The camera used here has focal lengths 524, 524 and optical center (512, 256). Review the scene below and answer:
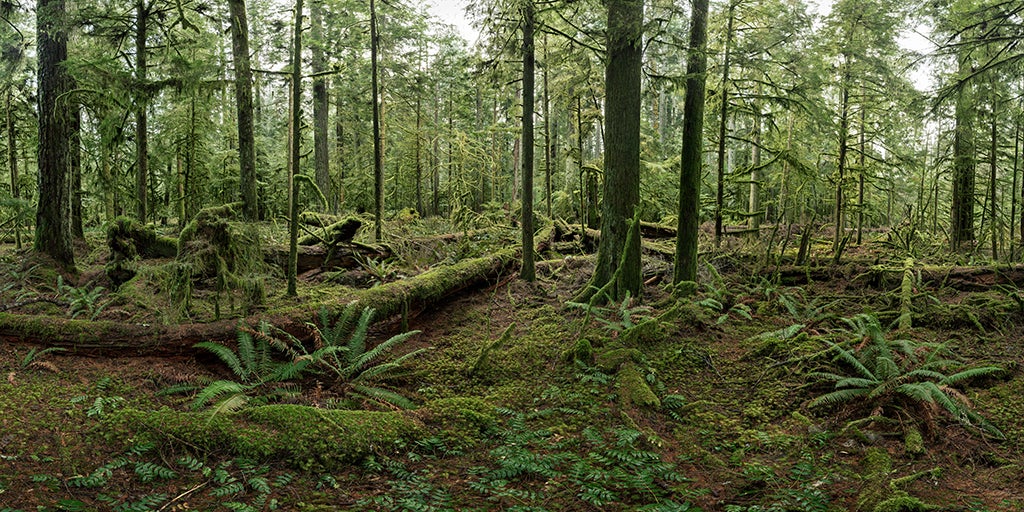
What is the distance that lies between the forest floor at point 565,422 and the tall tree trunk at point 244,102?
158cm

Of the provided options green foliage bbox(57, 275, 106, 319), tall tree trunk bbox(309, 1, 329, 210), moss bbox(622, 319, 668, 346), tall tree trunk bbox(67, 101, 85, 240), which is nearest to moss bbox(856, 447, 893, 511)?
moss bbox(622, 319, 668, 346)

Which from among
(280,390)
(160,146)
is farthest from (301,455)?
(160,146)

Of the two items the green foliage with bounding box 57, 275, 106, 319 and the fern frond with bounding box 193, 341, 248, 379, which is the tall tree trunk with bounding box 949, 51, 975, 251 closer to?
the fern frond with bounding box 193, 341, 248, 379

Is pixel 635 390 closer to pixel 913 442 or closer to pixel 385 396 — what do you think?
pixel 913 442

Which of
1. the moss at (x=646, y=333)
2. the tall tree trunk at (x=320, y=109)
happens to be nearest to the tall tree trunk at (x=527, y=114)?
the moss at (x=646, y=333)

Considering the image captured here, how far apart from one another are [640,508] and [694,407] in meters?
2.43

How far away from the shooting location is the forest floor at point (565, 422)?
3822 mm

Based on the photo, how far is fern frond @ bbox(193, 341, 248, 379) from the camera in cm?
562

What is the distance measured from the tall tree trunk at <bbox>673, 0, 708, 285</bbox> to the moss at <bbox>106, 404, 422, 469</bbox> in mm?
6024

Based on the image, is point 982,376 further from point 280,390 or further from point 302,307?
point 302,307

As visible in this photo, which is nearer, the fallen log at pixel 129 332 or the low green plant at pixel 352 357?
the low green plant at pixel 352 357

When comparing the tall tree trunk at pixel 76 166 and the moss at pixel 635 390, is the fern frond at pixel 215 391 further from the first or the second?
the tall tree trunk at pixel 76 166

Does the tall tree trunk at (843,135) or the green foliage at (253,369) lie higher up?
the tall tree trunk at (843,135)

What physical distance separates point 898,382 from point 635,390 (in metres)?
2.63
